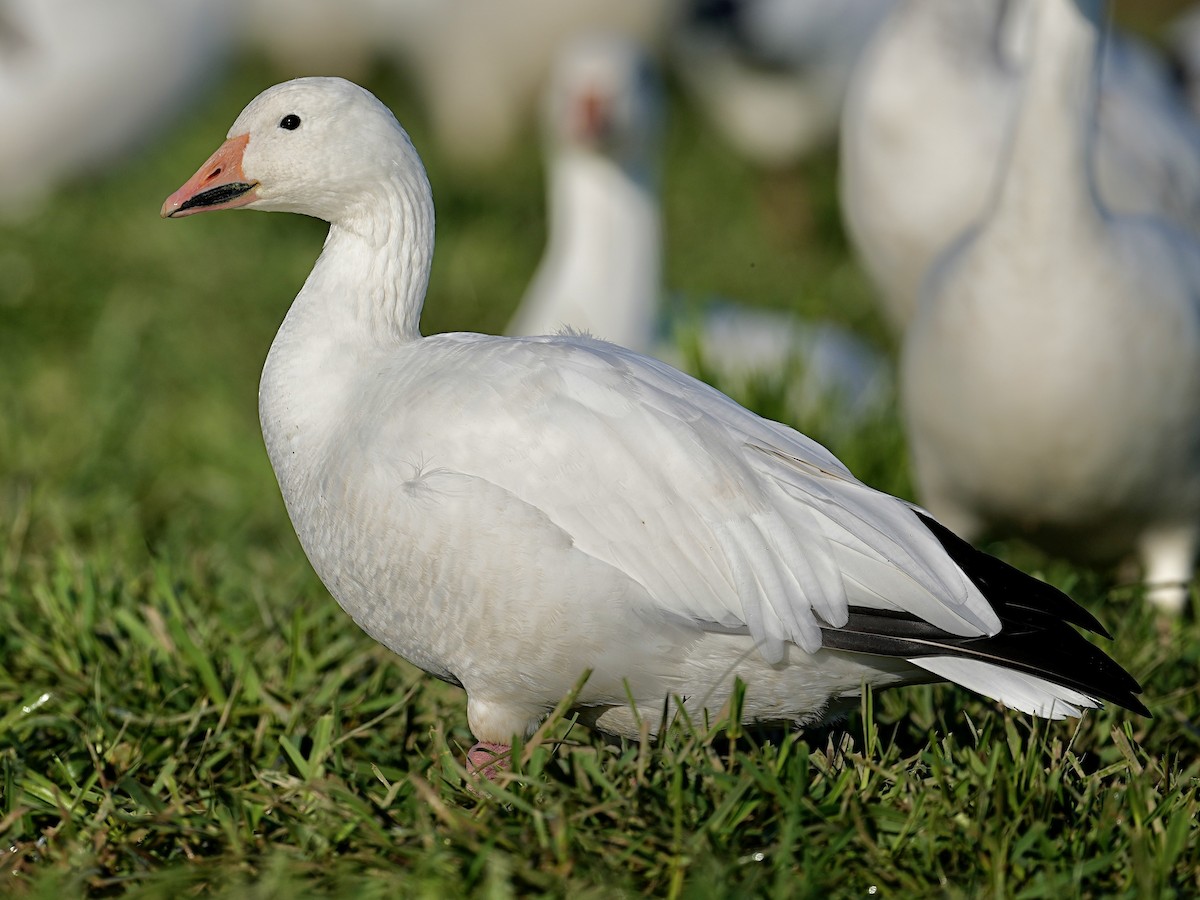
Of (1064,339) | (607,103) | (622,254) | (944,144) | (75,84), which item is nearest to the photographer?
(1064,339)

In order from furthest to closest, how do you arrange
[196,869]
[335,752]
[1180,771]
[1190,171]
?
[1190,171], [1180,771], [335,752], [196,869]

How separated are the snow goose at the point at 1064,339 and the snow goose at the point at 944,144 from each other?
1.03 meters

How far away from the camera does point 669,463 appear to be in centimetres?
262

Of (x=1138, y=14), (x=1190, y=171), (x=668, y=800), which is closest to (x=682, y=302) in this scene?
(x=1190, y=171)

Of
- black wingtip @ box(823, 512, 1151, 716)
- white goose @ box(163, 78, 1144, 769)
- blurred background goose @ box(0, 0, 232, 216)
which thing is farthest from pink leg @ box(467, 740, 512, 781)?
blurred background goose @ box(0, 0, 232, 216)

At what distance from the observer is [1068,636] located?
8.54 ft

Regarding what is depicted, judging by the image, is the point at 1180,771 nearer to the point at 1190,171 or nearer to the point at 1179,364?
the point at 1179,364

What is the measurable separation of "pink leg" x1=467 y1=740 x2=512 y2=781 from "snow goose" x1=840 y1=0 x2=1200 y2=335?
2.62 meters

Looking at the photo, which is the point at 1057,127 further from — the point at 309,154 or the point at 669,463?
the point at 309,154

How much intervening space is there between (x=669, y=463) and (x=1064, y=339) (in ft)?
4.85

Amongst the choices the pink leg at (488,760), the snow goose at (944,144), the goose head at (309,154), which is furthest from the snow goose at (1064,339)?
the pink leg at (488,760)

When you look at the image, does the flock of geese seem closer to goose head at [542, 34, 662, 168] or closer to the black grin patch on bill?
the black grin patch on bill

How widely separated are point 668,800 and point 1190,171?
3.39m

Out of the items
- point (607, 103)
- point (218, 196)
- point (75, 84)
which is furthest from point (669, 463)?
point (75, 84)
